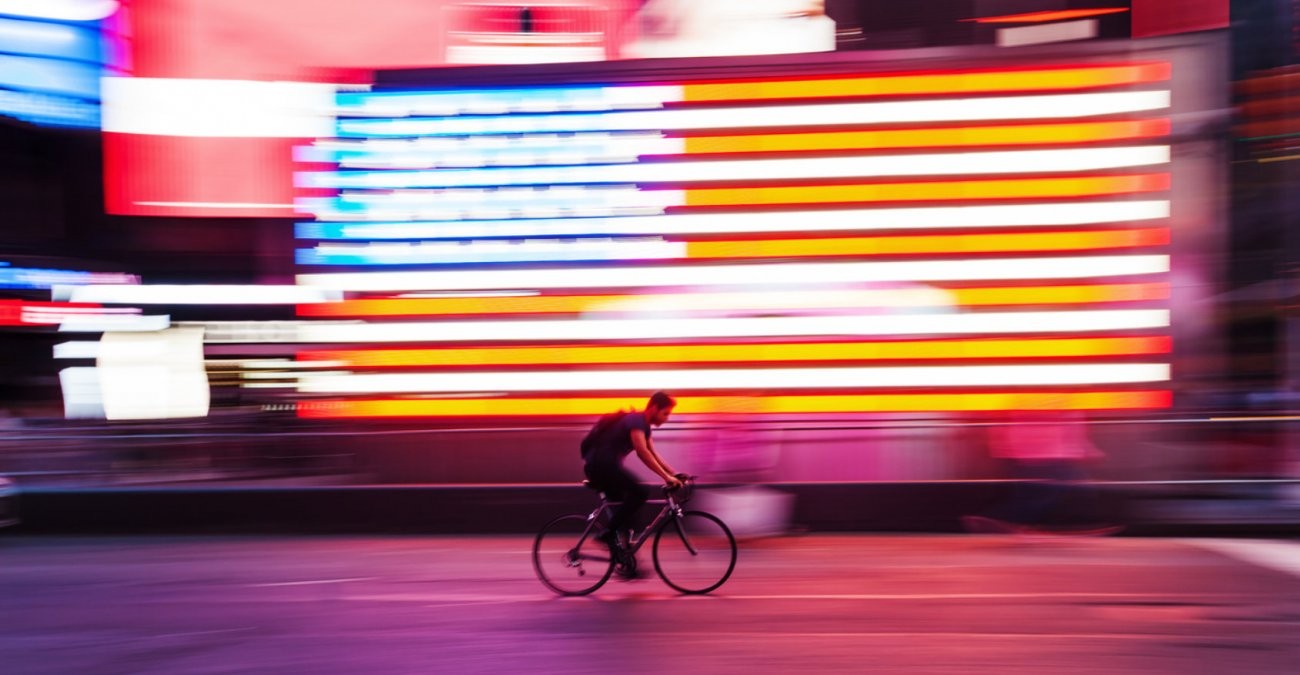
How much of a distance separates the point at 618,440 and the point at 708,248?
661 cm

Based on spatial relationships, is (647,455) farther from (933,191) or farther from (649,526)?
(933,191)

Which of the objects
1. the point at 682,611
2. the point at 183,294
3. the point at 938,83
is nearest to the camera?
the point at 682,611

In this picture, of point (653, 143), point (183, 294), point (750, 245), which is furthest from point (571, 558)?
point (183, 294)

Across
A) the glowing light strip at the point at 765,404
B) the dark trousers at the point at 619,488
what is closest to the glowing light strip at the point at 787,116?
the glowing light strip at the point at 765,404

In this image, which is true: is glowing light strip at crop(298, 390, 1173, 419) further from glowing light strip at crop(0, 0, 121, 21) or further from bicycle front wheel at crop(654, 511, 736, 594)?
glowing light strip at crop(0, 0, 121, 21)

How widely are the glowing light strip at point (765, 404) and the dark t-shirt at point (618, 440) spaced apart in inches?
170

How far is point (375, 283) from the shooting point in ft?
50.0

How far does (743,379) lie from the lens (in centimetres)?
1468

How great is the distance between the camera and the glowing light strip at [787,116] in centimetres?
1395

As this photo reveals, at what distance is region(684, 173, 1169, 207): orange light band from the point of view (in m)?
13.9

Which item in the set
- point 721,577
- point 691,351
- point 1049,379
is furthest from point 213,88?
point 721,577

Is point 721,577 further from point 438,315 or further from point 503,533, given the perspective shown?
point 438,315

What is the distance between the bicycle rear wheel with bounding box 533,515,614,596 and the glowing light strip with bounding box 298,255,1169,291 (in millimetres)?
6507

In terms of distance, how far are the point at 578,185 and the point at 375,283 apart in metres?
3.11
